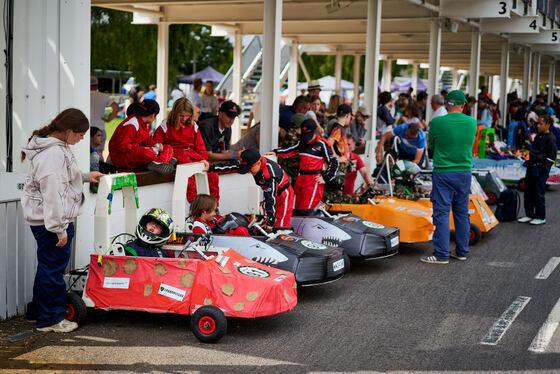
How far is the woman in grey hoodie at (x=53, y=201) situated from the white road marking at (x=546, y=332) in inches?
149

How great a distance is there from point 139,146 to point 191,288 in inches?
111

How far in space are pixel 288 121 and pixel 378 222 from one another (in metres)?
2.61

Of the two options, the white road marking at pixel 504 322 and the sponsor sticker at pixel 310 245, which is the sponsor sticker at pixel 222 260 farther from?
the white road marking at pixel 504 322

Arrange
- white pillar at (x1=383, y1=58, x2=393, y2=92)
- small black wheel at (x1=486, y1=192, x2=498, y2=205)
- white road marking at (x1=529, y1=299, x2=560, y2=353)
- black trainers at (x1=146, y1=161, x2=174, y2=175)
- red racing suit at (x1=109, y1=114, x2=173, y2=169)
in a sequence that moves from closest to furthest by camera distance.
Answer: white road marking at (x1=529, y1=299, x2=560, y2=353)
red racing suit at (x1=109, y1=114, x2=173, y2=169)
black trainers at (x1=146, y1=161, x2=174, y2=175)
small black wheel at (x1=486, y1=192, x2=498, y2=205)
white pillar at (x1=383, y1=58, x2=393, y2=92)

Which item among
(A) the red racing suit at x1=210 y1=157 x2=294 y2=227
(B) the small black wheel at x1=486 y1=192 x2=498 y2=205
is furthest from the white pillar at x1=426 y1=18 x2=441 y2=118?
(A) the red racing suit at x1=210 y1=157 x2=294 y2=227

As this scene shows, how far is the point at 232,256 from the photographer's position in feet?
22.4

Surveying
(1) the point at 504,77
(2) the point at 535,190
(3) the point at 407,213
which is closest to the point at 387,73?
(1) the point at 504,77

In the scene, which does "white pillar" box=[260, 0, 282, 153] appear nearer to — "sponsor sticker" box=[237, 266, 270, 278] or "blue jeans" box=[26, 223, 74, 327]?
"sponsor sticker" box=[237, 266, 270, 278]

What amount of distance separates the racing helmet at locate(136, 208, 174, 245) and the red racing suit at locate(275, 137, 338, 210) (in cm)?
344

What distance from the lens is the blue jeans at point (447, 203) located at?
9727mm

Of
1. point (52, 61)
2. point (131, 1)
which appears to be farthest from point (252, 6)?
point (52, 61)

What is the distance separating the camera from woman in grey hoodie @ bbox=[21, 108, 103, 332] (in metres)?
6.17

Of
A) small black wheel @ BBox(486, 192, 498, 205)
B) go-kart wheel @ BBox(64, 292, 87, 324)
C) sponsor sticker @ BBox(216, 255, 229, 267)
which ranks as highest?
sponsor sticker @ BBox(216, 255, 229, 267)

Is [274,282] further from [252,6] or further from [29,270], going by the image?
[252,6]
